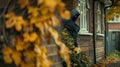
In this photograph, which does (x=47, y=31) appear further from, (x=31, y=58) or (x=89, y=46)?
(x=89, y=46)

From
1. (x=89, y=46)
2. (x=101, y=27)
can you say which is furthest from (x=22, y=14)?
(x=101, y=27)

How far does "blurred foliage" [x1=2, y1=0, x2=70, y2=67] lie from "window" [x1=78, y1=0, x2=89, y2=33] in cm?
1327

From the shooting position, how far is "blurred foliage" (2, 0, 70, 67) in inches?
94.4

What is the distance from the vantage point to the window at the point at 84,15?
1619 centimetres

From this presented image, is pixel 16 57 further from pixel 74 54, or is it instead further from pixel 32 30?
pixel 74 54

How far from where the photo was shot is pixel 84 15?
16875 mm

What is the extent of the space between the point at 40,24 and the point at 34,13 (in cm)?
9

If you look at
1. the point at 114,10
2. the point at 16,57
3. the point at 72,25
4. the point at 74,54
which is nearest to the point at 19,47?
the point at 16,57

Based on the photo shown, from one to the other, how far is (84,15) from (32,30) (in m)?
14.4

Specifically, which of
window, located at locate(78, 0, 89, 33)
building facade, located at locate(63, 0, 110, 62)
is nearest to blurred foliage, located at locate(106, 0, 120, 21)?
building facade, located at locate(63, 0, 110, 62)

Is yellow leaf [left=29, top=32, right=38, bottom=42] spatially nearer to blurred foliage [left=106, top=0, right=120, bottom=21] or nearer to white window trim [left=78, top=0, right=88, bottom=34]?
white window trim [left=78, top=0, right=88, bottom=34]

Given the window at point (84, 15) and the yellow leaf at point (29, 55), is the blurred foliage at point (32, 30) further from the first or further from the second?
the window at point (84, 15)

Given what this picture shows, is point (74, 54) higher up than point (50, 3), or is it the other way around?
point (50, 3)

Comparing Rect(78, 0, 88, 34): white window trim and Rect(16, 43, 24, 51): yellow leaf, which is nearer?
Rect(16, 43, 24, 51): yellow leaf
